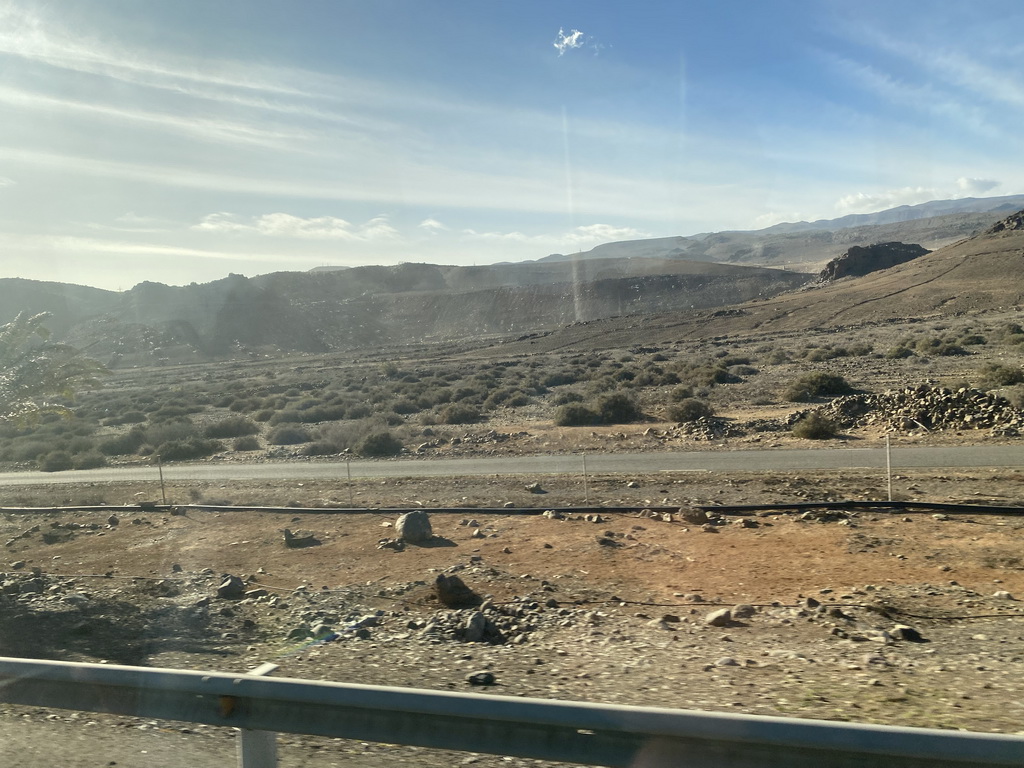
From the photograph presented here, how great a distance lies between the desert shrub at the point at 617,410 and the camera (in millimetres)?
29938

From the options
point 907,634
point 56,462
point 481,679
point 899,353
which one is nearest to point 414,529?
point 481,679

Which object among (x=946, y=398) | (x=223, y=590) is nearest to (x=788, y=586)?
(x=223, y=590)

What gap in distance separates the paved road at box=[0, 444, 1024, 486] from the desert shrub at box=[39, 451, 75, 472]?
129 inches

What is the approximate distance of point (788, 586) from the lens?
9727 millimetres

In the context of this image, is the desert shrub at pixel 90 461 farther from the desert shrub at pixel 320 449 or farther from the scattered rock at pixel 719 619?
the scattered rock at pixel 719 619

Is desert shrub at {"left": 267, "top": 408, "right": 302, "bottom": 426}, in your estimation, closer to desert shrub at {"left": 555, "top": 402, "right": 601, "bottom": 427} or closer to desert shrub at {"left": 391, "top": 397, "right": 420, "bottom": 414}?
desert shrub at {"left": 391, "top": 397, "right": 420, "bottom": 414}

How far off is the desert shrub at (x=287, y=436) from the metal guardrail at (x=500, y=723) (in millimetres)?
29679

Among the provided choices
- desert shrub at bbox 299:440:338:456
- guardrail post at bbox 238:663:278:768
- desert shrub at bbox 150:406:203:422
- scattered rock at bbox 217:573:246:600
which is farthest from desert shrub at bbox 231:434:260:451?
guardrail post at bbox 238:663:278:768

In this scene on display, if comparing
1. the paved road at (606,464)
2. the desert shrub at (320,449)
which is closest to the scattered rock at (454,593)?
the paved road at (606,464)

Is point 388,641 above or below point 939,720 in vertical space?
below

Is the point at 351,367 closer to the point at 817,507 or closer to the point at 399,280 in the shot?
the point at 817,507

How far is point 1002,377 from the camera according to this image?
28156 mm

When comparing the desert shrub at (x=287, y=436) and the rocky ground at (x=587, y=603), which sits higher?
the rocky ground at (x=587, y=603)

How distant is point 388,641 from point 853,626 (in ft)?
15.0
